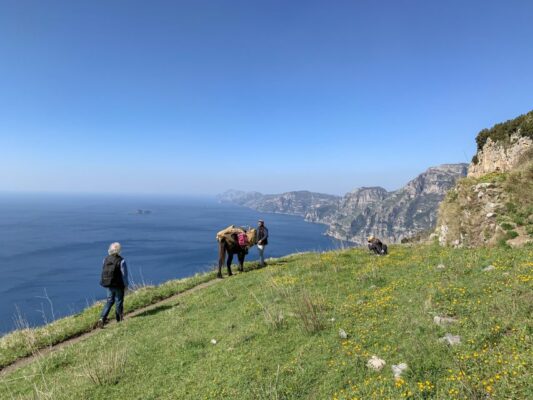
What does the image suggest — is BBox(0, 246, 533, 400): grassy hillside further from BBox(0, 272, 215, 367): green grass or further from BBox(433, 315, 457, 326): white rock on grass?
BBox(0, 272, 215, 367): green grass

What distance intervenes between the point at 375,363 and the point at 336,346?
47.2 inches

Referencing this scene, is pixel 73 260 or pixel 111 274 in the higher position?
pixel 111 274

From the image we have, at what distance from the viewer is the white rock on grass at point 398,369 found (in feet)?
18.4

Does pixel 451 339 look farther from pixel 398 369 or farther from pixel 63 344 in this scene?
pixel 63 344

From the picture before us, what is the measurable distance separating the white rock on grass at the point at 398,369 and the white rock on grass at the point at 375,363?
10.5 inches

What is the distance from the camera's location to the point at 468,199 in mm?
19375

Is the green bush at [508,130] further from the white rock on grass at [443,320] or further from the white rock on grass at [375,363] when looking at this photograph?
the white rock on grass at [375,363]

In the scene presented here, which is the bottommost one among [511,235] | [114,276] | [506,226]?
[114,276]

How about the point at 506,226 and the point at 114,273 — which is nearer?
the point at 114,273

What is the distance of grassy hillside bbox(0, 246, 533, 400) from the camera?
5422 millimetres

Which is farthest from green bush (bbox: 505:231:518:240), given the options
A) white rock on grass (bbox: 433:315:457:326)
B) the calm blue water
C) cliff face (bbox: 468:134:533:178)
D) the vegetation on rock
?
the calm blue water

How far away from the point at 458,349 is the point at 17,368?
45.2 ft

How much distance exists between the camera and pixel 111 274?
1356 centimetres

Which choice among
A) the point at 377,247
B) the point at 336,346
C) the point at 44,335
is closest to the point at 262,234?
the point at 377,247
